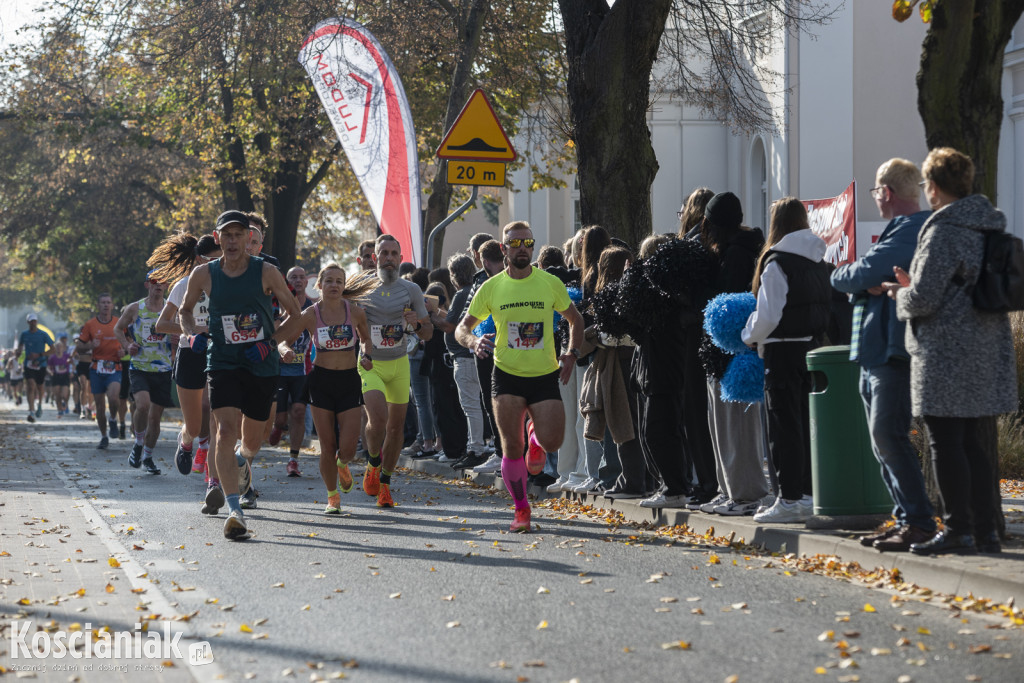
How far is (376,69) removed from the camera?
57.2 feet

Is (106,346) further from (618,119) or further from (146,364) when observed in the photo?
(618,119)

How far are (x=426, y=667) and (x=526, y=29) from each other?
1763 cm

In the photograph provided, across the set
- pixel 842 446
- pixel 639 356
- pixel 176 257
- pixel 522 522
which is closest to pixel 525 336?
pixel 639 356

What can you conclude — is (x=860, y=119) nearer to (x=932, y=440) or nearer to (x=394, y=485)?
(x=394, y=485)

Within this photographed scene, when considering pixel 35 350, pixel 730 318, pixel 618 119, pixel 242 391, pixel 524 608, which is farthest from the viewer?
pixel 35 350

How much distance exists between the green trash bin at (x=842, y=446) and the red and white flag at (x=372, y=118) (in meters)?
8.33

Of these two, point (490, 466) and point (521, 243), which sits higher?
point (521, 243)

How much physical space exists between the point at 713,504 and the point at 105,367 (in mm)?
12944

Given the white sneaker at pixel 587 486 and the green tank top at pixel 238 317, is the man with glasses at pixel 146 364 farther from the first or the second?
the green tank top at pixel 238 317

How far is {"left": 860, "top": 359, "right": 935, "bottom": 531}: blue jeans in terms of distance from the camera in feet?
25.1

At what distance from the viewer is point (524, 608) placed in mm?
6711

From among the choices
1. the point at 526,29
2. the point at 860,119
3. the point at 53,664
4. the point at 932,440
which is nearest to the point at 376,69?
the point at 526,29

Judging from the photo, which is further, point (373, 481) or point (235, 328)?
point (373, 481)

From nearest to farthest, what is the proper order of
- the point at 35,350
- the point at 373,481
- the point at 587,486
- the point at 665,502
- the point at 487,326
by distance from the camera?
the point at 665,502
the point at 487,326
the point at 587,486
the point at 373,481
the point at 35,350
